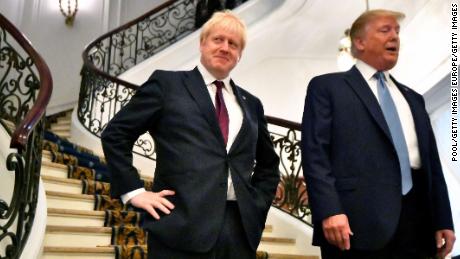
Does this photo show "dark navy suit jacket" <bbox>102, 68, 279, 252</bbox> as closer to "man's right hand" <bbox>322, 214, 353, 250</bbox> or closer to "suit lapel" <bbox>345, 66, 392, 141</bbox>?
"man's right hand" <bbox>322, 214, 353, 250</bbox>

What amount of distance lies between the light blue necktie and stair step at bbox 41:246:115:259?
2.19 m

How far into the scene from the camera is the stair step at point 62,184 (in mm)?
4074

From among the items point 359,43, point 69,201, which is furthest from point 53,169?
point 359,43

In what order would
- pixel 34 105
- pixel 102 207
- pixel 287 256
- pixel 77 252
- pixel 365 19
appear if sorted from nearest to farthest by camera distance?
pixel 365 19, pixel 34 105, pixel 77 252, pixel 287 256, pixel 102 207

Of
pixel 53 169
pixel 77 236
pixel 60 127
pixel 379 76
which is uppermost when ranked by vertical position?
pixel 60 127

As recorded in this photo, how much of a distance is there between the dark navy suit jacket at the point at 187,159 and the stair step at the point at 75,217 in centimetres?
213

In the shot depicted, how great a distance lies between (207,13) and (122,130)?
726 cm

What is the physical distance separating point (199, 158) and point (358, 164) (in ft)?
1.84

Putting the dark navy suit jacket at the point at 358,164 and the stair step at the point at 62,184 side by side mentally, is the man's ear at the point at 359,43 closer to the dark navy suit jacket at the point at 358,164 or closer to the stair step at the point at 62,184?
the dark navy suit jacket at the point at 358,164

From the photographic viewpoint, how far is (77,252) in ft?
10.3

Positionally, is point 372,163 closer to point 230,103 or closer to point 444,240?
A: point 444,240

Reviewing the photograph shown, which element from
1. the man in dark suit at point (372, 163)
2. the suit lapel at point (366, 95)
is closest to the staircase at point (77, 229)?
the man in dark suit at point (372, 163)

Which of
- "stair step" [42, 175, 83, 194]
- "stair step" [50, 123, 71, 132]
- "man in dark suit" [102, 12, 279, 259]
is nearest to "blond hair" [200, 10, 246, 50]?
"man in dark suit" [102, 12, 279, 259]

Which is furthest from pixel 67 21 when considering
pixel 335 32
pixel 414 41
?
pixel 414 41
